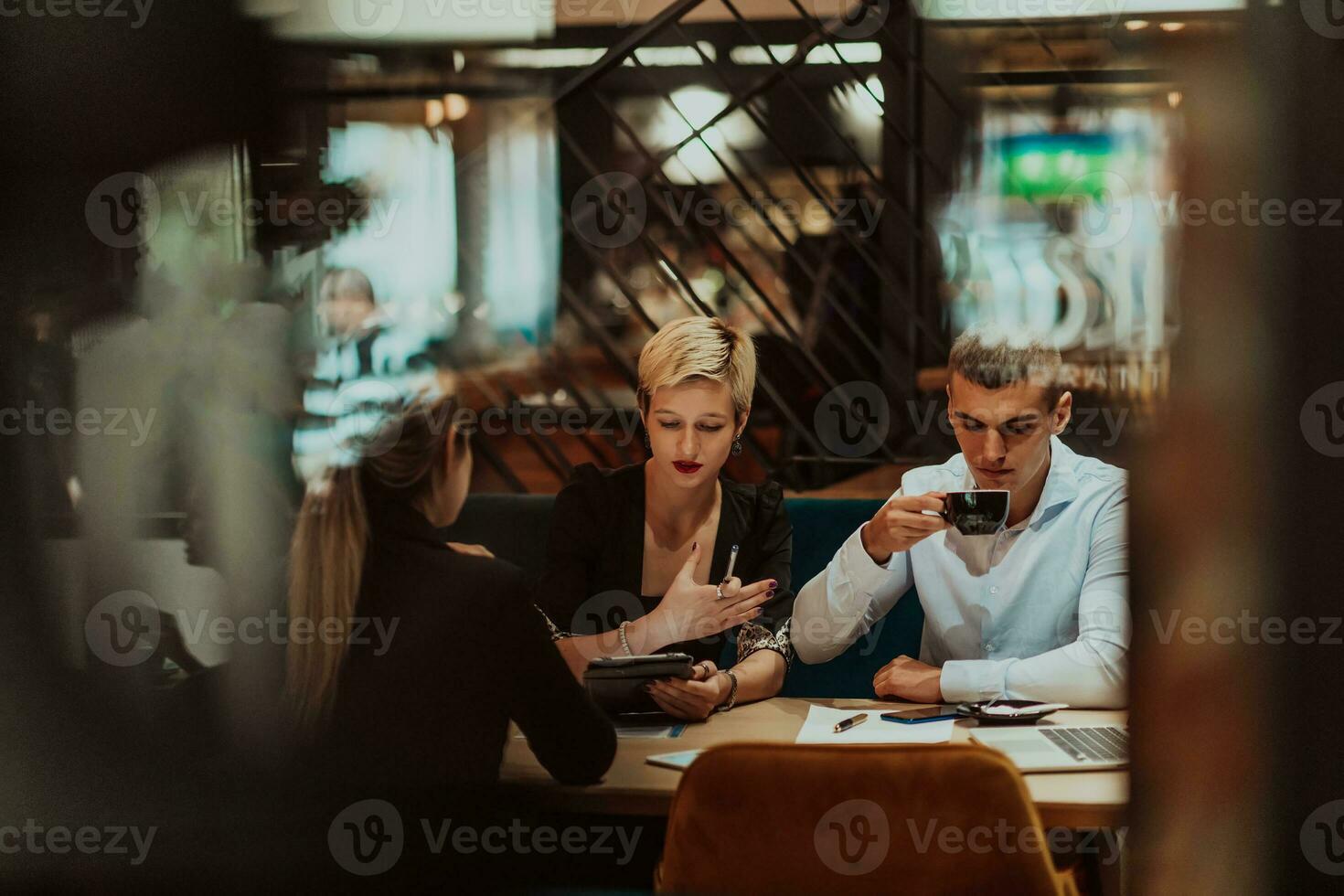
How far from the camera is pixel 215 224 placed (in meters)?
1.49

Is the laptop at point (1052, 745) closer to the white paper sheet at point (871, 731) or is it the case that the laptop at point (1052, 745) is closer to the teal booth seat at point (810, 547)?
the white paper sheet at point (871, 731)

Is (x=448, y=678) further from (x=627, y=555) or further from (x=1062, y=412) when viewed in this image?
(x=1062, y=412)

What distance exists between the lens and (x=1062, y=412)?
155 centimetres

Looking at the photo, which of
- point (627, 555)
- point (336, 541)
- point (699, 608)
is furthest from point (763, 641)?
point (336, 541)

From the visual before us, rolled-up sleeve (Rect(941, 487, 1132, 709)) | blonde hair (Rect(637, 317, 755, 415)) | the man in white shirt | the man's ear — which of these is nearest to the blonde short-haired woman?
blonde hair (Rect(637, 317, 755, 415))

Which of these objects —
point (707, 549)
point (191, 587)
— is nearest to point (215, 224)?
point (191, 587)

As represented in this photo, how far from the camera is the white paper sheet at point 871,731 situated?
160 cm

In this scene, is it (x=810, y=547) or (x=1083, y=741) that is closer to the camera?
(x=1083, y=741)

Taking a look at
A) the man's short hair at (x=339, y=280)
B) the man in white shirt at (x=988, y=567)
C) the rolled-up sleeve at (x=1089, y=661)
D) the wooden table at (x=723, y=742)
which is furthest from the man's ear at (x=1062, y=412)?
the man's short hair at (x=339, y=280)

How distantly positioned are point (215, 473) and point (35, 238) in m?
0.40

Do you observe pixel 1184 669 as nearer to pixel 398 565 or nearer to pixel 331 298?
pixel 398 565

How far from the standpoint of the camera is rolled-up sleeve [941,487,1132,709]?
3.47 feet

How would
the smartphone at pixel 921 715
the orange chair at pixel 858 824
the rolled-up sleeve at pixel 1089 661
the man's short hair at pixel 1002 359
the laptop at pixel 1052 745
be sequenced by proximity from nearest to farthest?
the rolled-up sleeve at pixel 1089 661 → the orange chair at pixel 858 824 → the laptop at pixel 1052 745 → the man's short hair at pixel 1002 359 → the smartphone at pixel 921 715

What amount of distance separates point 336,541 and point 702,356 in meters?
0.60
